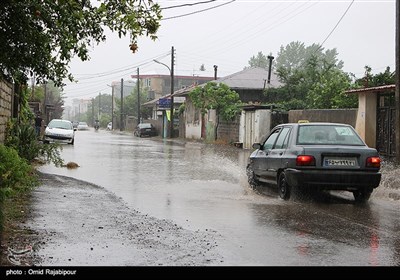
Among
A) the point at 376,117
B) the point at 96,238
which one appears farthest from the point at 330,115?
the point at 96,238

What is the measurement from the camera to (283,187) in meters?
11.2

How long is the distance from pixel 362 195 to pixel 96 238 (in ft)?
19.7

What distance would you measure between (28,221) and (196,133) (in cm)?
4347

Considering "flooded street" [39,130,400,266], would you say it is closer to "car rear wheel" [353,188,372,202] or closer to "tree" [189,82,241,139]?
"car rear wheel" [353,188,372,202]

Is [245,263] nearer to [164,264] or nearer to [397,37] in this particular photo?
[164,264]

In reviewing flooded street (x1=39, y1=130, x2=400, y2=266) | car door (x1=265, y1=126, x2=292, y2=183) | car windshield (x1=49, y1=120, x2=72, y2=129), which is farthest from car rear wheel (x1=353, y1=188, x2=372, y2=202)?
car windshield (x1=49, y1=120, x2=72, y2=129)

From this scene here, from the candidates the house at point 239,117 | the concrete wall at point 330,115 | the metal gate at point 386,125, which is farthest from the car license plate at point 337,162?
the house at point 239,117

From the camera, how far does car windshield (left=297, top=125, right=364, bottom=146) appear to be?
35.8 ft

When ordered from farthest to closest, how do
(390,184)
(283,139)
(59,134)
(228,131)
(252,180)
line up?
1. (228,131)
2. (59,134)
3. (390,184)
4. (252,180)
5. (283,139)

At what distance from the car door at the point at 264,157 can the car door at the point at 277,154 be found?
0.13m

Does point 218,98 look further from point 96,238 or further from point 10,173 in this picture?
point 96,238

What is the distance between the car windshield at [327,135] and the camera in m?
10.9

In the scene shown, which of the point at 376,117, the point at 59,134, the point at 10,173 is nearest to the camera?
the point at 10,173

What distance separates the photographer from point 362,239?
23.6 feet
